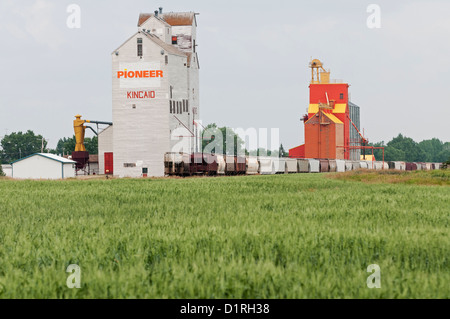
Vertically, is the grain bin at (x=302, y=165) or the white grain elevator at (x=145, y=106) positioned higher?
the white grain elevator at (x=145, y=106)

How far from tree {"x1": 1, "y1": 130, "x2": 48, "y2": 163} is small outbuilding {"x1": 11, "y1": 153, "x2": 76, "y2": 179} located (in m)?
80.2

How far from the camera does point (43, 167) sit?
191ft

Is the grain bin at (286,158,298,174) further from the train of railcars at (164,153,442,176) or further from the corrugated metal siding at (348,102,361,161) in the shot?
the corrugated metal siding at (348,102,361,161)

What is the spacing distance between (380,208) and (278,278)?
387 inches

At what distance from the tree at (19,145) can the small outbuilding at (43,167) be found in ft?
263

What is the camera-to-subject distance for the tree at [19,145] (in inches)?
5404

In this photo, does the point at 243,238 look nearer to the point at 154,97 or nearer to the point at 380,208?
the point at 380,208

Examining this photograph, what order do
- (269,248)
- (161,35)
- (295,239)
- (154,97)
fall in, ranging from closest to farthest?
(269,248) → (295,239) → (154,97) → (161,35)

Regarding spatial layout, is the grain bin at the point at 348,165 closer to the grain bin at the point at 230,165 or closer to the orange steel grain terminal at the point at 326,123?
the orange steel grain terminal at the point at 326,123

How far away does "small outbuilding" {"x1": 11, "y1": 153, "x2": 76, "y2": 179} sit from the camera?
57.4 m

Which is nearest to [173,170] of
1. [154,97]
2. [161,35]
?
[154,97]

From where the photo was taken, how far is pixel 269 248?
8281 millimetres

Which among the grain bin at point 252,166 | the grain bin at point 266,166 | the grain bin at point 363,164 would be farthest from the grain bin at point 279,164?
the grain bin at point 363,164
